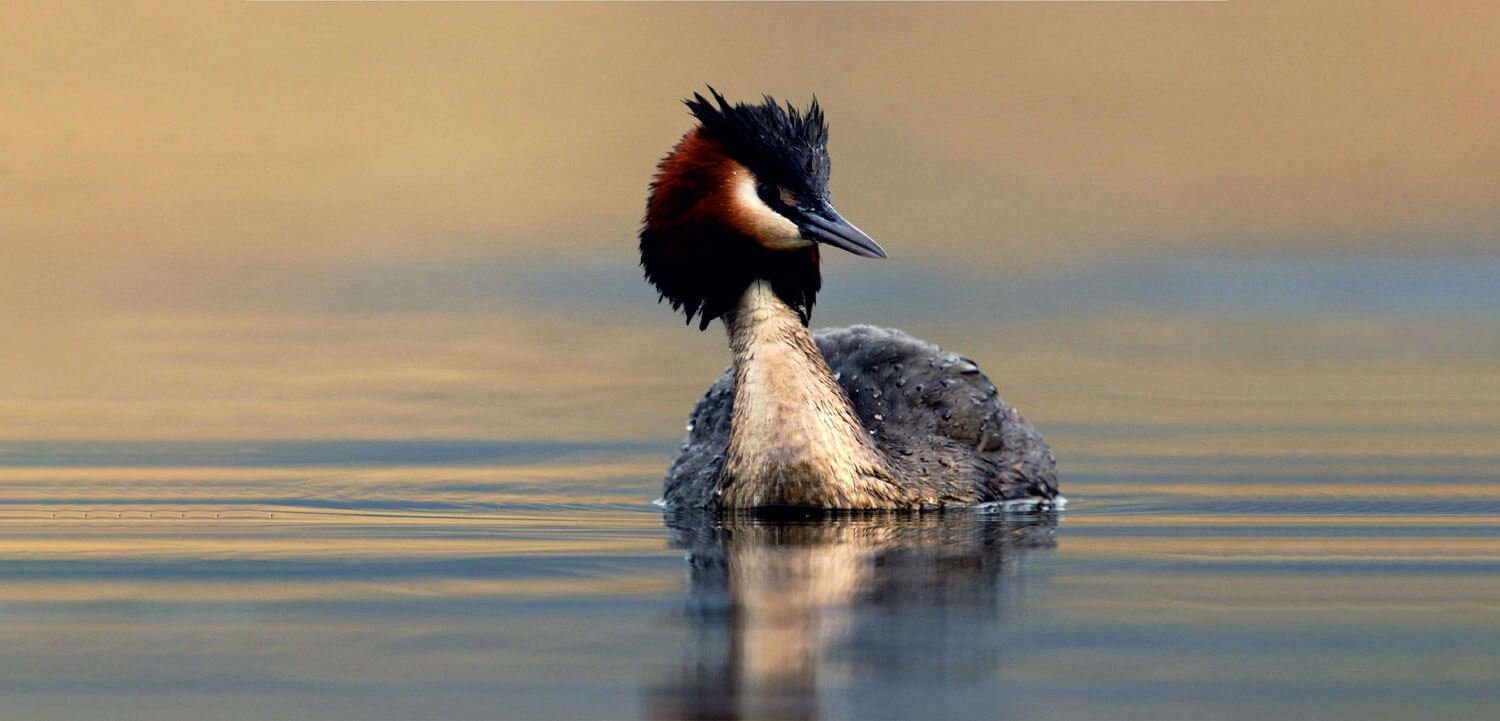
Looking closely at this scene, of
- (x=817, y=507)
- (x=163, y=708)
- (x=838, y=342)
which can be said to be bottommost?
(x=163, y=708)

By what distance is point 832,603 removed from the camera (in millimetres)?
8906

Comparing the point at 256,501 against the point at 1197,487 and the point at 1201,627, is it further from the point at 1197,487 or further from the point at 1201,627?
the point at 1201,627

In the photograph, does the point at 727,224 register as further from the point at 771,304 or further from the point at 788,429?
the point at 788,429

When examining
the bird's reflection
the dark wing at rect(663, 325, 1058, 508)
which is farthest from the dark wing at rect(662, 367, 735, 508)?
the bird's reflection

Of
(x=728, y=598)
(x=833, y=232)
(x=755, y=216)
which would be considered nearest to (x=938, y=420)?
(x=833, y=232)

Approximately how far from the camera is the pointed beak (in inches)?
462

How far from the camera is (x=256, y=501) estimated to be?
12.4 m

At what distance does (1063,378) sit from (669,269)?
24.0ft

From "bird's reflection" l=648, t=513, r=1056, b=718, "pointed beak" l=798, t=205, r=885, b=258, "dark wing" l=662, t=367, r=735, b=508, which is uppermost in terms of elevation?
"pointed beak" l=798, t=205, r=885, b=258

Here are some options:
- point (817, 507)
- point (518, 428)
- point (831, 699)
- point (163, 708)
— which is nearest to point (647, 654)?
point (831, 699)

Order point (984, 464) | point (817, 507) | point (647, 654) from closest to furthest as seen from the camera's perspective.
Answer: point (647, 654)
point (817, 507)
point (984, 464)

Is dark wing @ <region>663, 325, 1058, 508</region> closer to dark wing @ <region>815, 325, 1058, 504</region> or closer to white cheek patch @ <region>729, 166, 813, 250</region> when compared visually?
dark wing @ <region>815, 325, 1058, 504</region>

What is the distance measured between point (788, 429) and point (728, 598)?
8.77 feet

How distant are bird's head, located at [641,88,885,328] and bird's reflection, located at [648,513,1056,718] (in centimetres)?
107
